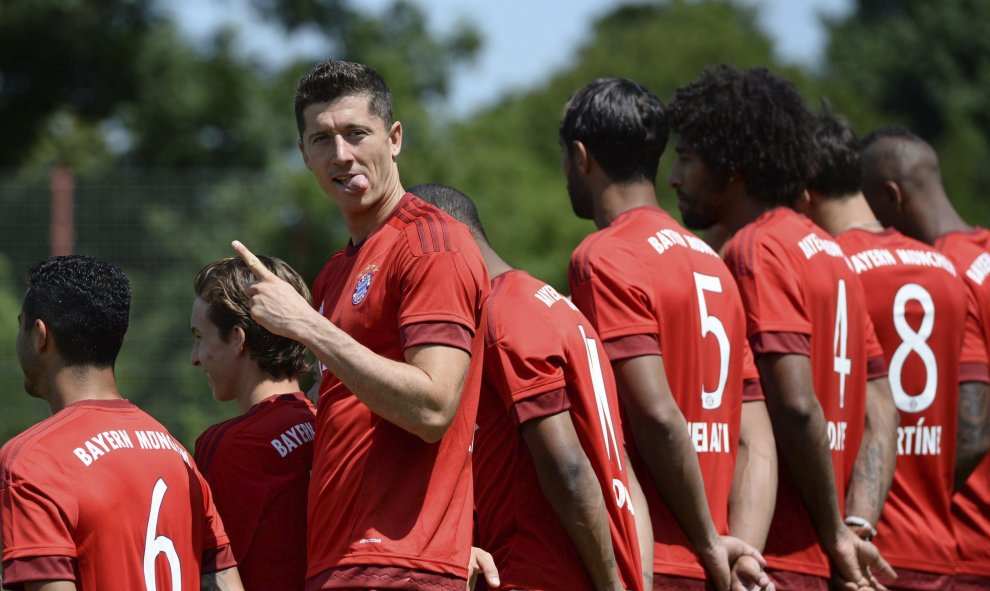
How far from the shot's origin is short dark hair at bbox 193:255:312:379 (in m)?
4.09

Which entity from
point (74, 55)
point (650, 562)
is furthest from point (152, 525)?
point (74, 55)

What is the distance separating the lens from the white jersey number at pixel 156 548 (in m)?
3.49

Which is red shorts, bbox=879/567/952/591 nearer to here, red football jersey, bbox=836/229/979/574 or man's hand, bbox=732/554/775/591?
red football jersey, bbox=836/229/979/574

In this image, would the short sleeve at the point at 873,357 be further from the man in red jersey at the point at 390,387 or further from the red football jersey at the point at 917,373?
the man in red jersey at the point at 390,387

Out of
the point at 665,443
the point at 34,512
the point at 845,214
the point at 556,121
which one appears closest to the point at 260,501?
the point at 34,512

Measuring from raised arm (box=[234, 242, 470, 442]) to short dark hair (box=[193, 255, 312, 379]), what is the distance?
71 cm

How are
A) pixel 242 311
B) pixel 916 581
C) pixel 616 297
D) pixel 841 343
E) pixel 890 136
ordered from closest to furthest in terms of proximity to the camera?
pixel 242 311
pixel 616 297
pixel 841 343
pixel 916 581
pixel 890 136

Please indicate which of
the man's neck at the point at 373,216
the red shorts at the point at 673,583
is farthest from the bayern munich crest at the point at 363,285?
the red shorts at the point at 673,583

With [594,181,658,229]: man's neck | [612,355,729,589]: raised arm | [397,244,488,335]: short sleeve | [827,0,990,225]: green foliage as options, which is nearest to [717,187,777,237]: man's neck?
[594,181,658,229]: man's neck

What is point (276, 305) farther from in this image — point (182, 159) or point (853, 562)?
point (182, 159)

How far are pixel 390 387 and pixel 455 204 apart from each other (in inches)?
45.8

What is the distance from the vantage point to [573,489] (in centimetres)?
376

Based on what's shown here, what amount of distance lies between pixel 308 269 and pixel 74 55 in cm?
763

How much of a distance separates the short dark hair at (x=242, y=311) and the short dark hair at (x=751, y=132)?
5.84 feet
